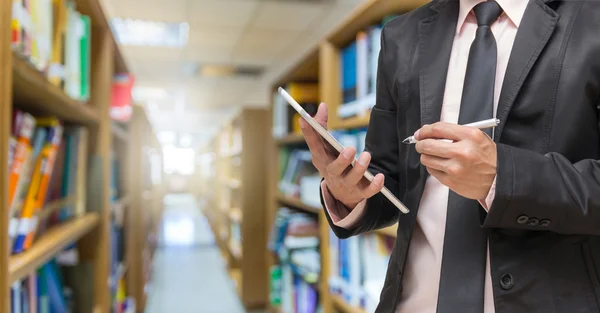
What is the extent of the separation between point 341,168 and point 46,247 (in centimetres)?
83

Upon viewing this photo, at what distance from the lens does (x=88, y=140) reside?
5.53 ft

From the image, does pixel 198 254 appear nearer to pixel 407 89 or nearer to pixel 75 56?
pixel 75 56

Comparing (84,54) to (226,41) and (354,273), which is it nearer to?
(354,273)

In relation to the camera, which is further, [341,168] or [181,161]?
[181,161]

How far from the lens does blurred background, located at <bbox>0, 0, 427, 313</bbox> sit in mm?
1060

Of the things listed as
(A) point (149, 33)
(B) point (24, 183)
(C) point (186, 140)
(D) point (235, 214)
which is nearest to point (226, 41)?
(A) point (149, 33)

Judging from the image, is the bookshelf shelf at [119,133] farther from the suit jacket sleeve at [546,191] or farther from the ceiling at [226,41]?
the suit jacket sleeve at [546,191]

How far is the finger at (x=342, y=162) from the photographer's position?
652mm

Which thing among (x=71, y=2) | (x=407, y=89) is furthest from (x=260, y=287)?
(x=407, y=89)

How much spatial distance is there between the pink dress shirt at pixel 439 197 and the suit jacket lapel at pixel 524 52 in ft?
0.11

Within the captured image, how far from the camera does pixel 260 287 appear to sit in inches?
149

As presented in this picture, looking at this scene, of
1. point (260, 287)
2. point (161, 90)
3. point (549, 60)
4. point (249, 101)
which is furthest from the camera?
point (249, 101)

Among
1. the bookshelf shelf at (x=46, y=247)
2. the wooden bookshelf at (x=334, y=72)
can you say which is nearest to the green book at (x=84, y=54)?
the bookshelf shelf at (x=46, y=247)

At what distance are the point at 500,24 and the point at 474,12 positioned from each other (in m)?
0.05
